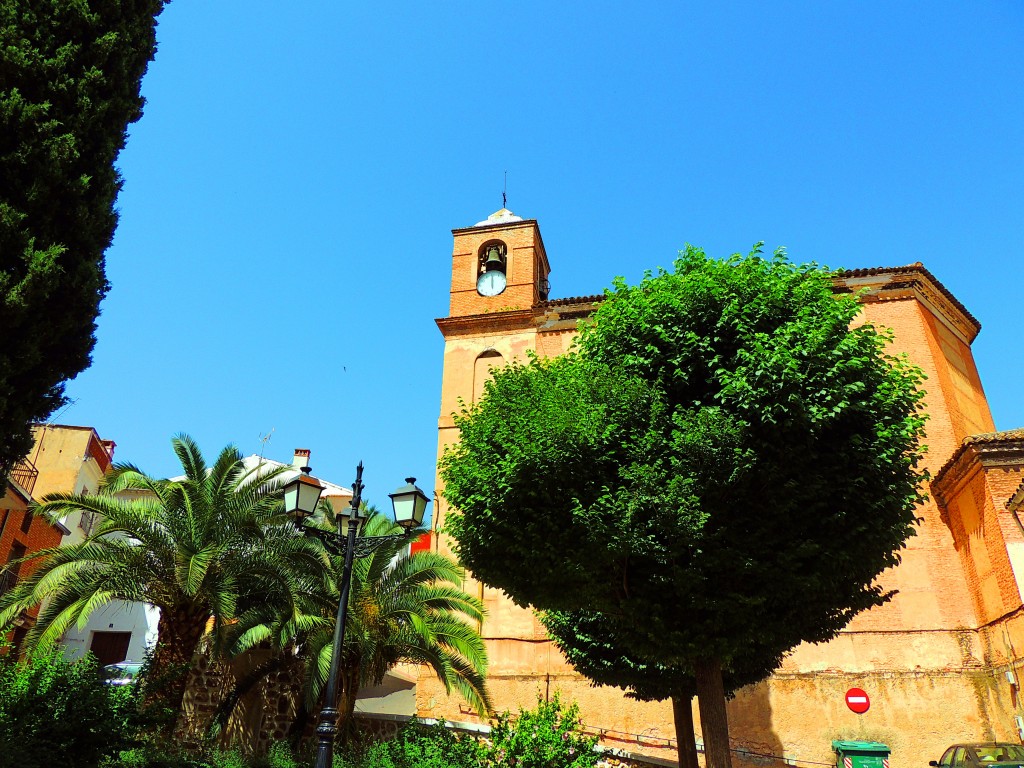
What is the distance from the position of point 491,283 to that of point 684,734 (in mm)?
13004

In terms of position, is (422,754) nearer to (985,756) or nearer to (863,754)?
(863,754)

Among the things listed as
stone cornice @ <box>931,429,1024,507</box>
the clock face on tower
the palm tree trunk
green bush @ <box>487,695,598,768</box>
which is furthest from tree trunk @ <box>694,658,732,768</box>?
the clock face on tower

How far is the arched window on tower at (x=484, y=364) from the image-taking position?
1997 centimetres

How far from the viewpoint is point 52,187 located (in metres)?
7.01

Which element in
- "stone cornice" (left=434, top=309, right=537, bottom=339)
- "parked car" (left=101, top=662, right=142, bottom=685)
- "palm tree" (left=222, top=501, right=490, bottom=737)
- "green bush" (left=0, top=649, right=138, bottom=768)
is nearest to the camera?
"green bush" (left=0, top=649, right=138, bottom=768)

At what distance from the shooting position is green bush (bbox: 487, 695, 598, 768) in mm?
9578

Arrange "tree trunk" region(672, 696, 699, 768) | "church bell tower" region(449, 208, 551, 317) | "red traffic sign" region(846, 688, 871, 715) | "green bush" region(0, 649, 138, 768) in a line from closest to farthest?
"green bush" region(0, 649, 138, 768) → "red traffic sign" region(846, 688, 871, 715) → "tree trunk" region(672, 696, 699, 768) → "church bell tower" region(449, 208, 551, 317)

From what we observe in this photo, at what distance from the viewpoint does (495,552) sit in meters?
9.61

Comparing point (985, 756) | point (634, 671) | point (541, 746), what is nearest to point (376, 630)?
point (634, 671)

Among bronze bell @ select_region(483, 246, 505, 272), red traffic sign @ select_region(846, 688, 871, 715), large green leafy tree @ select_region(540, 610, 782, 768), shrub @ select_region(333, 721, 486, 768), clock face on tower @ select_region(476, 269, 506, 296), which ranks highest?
bronze bell @ select_region(483, 246, 505, 272)

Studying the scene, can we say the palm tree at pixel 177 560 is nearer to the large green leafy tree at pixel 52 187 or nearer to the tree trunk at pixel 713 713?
the large green leafy tree at pixel 52 187

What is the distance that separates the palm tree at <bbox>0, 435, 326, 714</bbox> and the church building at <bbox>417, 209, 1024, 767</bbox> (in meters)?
4.89

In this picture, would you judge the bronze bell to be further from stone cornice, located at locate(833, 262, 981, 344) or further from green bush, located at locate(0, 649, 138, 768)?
green bush, located at locate(0, 649, 138, 768)

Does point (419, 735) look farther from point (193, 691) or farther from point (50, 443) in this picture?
point (50, 443)
